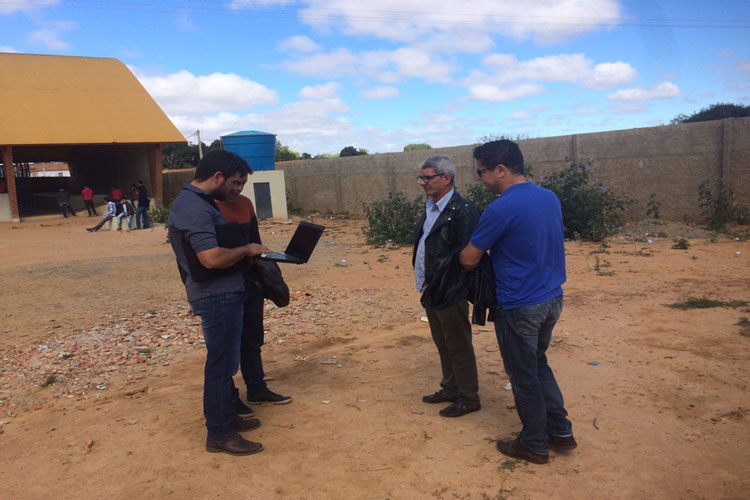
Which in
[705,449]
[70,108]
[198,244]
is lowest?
[705,449]

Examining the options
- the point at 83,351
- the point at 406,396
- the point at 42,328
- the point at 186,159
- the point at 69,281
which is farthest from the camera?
the point at 186,159

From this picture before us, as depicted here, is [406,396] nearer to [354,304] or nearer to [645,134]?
[354,304]

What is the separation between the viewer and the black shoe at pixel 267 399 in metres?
3.91

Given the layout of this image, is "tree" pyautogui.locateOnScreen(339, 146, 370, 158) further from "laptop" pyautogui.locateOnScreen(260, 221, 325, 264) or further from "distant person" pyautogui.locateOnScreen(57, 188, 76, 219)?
"laptop" pyautogui.locateOnScreen(260, 221, 325, 264)

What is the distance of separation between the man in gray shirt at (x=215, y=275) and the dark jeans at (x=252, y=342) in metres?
0.41

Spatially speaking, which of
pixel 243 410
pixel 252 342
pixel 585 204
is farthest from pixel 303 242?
pixel 585 204

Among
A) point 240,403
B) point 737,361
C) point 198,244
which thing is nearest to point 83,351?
point 240,403

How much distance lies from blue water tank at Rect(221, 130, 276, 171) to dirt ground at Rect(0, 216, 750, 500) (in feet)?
36.5

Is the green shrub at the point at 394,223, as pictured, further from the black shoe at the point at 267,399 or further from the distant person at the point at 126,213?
the distant person at the point at 126,213

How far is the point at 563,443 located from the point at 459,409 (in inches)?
28.3

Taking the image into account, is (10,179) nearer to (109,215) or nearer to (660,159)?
(109,215)

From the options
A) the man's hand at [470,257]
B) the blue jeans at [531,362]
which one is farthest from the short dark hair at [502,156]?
the blue jeans at [531,362]

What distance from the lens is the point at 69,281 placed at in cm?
908

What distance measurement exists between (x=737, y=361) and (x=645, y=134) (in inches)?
333
